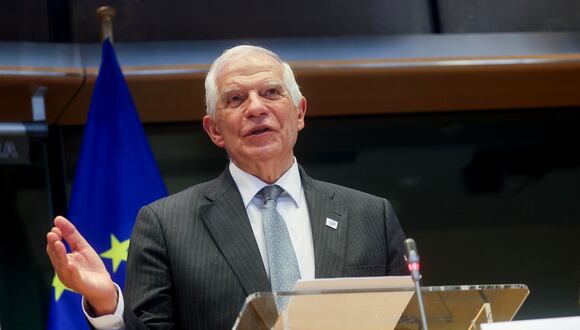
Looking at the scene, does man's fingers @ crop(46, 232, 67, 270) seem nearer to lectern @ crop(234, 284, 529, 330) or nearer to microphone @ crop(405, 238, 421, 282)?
lectern @ crop(234, 284, 529, 330)

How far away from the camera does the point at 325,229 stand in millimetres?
2889

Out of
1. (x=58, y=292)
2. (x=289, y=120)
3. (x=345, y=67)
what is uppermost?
(x=345, y=67)

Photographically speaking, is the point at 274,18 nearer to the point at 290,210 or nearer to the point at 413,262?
the point at 290,210

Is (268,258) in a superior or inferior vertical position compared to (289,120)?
inferior

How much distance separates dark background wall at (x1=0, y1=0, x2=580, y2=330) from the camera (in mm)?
5551

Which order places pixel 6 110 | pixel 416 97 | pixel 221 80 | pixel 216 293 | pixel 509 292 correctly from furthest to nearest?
pixel 416 97 < pixel 6 110 < pixel 221 80 < pixel 216 293 < pixel 509 292

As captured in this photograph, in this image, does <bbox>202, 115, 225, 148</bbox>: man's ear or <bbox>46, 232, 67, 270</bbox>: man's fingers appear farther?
<bbox>202, 115, 225, 148</bbox>: man's ear

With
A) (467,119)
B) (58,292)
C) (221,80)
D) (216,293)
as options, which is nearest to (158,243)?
(216,293)

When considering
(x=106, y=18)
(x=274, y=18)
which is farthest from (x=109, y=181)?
(x=274, y=18)

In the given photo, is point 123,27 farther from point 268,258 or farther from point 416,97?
point 268,258

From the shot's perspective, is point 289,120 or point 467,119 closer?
point 289,120

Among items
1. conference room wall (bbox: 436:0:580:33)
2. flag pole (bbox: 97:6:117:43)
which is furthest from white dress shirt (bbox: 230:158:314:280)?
conference room wall (bbox: 436:0:580:33)

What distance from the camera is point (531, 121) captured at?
6.21m

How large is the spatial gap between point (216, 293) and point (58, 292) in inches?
91.2
